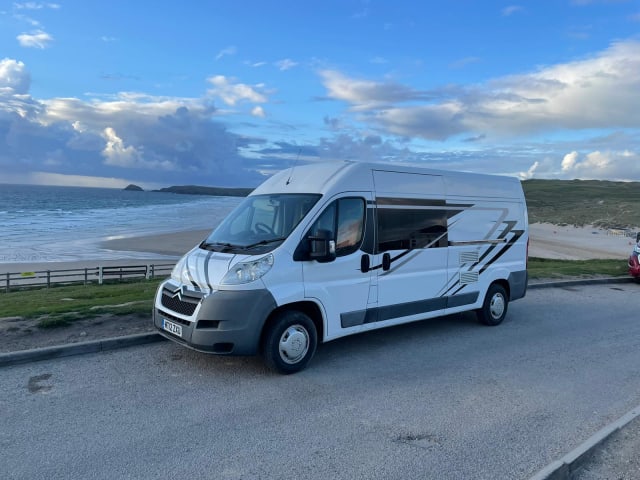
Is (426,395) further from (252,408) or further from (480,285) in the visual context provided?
(480,285)

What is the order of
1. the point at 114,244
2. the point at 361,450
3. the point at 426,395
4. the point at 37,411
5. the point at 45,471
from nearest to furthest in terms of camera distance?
the point at 45,471
the point at 361,450
the point at 37,411
the point at 426,395
the point at 114,244

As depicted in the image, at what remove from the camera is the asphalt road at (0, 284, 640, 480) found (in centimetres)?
392

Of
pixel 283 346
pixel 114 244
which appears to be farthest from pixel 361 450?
pixel 114 244

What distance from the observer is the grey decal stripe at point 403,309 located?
654 cm

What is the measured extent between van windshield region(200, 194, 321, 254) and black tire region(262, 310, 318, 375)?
85 centimetres

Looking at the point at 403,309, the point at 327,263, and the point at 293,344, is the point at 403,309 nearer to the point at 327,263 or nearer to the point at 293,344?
the point at 327,263

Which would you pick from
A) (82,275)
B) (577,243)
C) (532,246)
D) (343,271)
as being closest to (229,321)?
(343,271)

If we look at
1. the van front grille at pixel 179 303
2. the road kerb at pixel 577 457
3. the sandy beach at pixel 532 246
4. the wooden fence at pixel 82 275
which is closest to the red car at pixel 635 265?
the road kerb at pixel 577 457

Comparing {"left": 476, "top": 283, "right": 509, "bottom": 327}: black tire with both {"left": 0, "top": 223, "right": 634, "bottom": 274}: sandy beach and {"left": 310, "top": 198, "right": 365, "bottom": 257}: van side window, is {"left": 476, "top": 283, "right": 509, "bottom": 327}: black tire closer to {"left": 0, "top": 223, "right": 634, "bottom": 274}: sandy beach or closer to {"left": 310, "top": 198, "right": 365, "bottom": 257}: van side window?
{"left": 310, "top": 198, "right": 365, "bottom": 257}: van side window

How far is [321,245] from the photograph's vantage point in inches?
230

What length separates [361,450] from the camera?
4.17 meters

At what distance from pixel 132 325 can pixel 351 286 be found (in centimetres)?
327

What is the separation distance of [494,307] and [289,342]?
457cm

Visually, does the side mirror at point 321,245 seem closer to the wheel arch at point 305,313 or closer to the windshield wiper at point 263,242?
the windshield wiper at point 263,242
